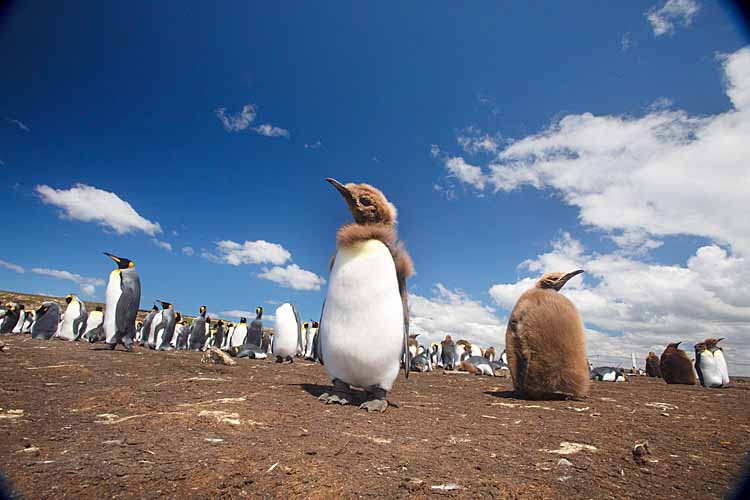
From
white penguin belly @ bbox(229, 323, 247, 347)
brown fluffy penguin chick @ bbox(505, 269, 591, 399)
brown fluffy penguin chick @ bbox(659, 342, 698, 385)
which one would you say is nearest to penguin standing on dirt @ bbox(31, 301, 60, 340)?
white penguin belly @ bbox(229, 323, 247, 347)

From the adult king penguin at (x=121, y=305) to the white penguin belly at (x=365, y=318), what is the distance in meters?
8.74

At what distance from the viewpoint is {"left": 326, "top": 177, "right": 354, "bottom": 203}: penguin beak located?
15.5 ft

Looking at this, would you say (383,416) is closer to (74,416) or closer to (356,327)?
(356,327)

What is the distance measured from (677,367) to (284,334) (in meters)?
14.7

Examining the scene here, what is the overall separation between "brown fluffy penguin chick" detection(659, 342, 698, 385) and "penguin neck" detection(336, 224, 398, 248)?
1495cm

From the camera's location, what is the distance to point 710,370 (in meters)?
13.8

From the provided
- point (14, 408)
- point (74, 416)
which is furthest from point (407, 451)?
point (14, 408)

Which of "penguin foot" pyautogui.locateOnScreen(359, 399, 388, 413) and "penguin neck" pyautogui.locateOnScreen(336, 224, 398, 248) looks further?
"penguin neck" pyautogui.locateOnScreen(336, 224, 398, 248)

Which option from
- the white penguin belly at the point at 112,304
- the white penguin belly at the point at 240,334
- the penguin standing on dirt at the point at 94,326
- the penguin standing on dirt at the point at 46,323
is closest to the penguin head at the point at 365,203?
the white penguin belly at the point at 112,304

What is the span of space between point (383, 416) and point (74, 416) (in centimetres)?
279

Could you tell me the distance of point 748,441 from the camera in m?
3.83

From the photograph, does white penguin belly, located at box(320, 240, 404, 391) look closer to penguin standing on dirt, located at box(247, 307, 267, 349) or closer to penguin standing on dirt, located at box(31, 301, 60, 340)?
penguin standing on dirt, located at box(247, 307, 267, 349)

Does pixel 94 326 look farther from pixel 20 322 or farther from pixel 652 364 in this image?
pixel 652 364

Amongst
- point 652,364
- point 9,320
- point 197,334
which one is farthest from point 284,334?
point 652,364
